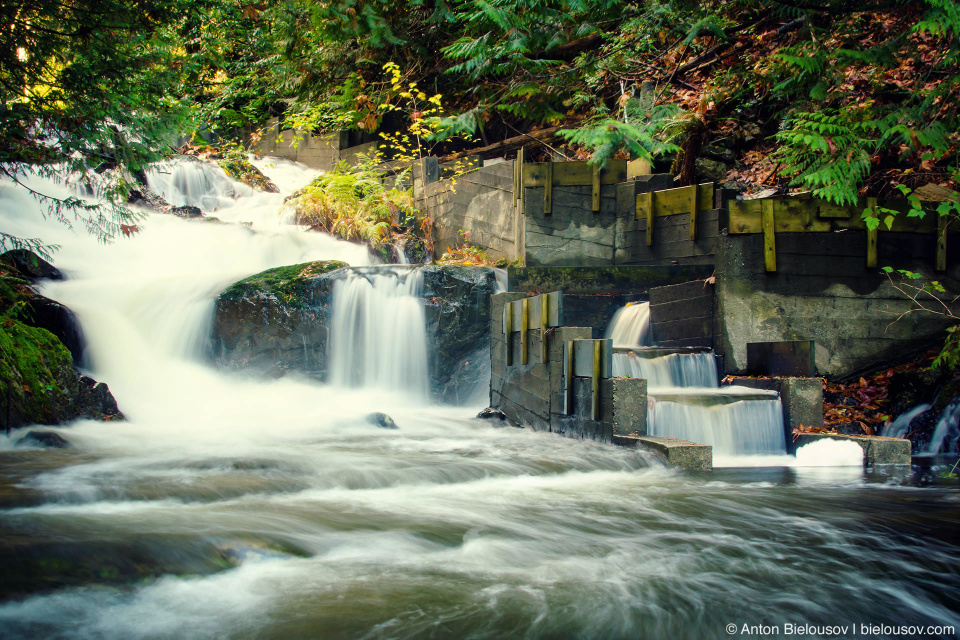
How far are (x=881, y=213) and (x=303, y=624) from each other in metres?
9.17

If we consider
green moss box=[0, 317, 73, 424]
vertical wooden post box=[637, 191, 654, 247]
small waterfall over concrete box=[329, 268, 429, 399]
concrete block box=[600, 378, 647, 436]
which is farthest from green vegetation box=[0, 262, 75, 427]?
vertical wooden post box=[637, 191, 654, 247]

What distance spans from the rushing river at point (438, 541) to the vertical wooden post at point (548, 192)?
5056 mm

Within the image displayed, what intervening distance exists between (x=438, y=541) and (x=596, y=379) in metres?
3.42

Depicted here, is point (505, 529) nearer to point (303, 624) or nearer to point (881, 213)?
point (303, 624)

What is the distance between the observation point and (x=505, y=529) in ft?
15.4

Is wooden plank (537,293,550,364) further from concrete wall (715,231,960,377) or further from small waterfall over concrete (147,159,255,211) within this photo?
small waterfall over concrete (147,159,255,211)

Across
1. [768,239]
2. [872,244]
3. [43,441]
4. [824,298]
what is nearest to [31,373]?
[43,441]

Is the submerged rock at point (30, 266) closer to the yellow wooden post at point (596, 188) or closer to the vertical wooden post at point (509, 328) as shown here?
the vertical wooden post at point (509, 328)

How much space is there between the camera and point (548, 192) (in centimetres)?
1211

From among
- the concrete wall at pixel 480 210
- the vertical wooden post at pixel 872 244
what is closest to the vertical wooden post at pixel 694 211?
the vertical wooden post at pixel 872 244

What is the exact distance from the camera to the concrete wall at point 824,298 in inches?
347

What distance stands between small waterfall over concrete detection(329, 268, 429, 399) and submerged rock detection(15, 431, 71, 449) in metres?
5.11

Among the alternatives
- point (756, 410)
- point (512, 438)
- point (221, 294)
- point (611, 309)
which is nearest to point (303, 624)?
point (512, 438)

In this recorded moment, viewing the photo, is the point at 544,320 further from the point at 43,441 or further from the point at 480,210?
the point at 480,210
